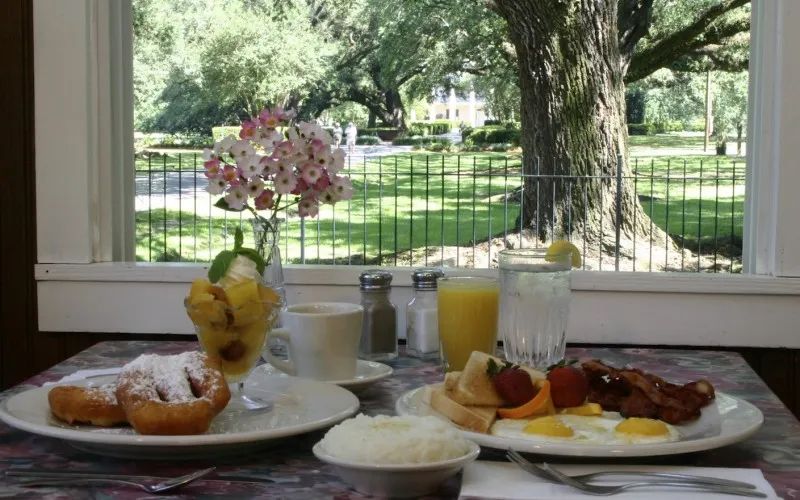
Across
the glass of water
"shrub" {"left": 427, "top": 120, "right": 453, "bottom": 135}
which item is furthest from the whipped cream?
"shrub" {"left": 427, "top": 120, "right": 453, "bottom": 135}

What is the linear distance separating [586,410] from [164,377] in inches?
17.3

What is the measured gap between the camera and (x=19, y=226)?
6.74ft

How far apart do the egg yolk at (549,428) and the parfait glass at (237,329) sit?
31 cm

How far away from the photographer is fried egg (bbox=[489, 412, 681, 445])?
100 centimetres

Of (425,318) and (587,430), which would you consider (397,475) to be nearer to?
(587,430)

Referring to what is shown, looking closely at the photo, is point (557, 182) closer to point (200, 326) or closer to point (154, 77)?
point (154, 77)

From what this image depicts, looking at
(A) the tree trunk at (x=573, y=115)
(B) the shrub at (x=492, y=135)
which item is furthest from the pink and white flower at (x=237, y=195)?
(B) the shrub at (x=492, y=135)

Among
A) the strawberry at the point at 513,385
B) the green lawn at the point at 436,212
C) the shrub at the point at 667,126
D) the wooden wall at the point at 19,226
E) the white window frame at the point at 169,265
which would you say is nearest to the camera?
the strawberry at the point at 513,385

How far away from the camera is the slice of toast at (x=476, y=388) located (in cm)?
108

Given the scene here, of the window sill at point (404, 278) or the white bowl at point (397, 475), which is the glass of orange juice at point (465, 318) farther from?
the white bowl at point (397, 475)

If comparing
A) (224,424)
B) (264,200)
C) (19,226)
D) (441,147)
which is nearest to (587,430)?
(224,424)

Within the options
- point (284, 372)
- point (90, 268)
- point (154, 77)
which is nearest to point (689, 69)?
point (154, 77)

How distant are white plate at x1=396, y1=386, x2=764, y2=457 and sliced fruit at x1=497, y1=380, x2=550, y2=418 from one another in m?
0.06

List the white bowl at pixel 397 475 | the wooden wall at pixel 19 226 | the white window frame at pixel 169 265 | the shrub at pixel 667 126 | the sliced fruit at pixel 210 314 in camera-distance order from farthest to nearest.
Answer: the shrub at pixel 667 126 < the wooden wall at pixel 19 226 < the white window frame at pixel 169 265 < the sliced fruit at pixel 210 314 < the white bowl at pixel 397 475
